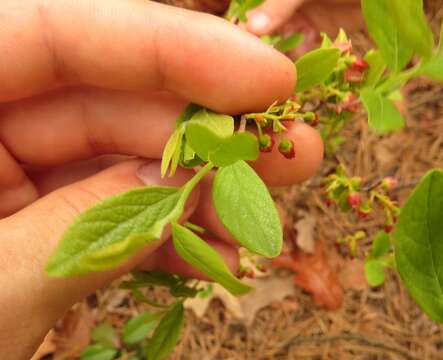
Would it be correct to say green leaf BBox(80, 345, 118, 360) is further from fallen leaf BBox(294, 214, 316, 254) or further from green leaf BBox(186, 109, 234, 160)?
green leaf BBox(186, 109, 234, 160)

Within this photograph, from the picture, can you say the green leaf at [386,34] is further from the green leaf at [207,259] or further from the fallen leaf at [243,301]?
the fallen leaf at [243,301]

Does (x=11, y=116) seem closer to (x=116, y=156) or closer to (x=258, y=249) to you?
(x=116, y=156)

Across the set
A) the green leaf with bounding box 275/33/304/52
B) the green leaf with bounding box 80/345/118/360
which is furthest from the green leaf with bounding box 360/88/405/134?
the green leaf with bounding box 80/345/118/360

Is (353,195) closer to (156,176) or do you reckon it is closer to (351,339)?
(156,176)

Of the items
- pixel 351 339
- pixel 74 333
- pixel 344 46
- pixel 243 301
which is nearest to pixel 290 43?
pixel 344 46

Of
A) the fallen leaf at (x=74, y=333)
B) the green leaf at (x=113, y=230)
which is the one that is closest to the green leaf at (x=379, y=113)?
the green leaf at (x=113, y=230)

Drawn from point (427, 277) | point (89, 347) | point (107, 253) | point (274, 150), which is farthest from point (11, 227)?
point (89, 347)
